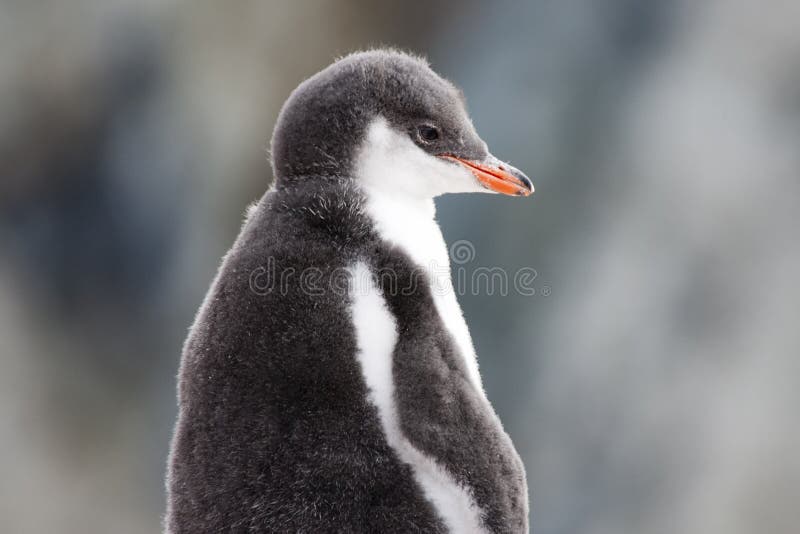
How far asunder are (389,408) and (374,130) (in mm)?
312

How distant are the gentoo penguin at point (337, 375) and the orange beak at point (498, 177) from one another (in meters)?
0.10

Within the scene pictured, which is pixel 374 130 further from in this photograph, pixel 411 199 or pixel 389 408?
pixel 389 408

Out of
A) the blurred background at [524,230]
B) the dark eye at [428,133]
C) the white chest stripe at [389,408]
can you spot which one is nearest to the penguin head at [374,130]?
the dark eye at [428,133]

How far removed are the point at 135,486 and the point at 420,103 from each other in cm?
214

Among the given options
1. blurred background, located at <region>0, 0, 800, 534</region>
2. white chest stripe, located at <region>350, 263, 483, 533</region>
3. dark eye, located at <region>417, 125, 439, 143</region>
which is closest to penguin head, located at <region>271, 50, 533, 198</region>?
dark eye, located at <region>417, 125, 439, 143</region>

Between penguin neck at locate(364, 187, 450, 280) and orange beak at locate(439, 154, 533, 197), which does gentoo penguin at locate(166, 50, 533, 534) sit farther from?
orange beak at locate(439, 154, 533, 197)

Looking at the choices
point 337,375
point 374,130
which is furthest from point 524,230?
point 337,375

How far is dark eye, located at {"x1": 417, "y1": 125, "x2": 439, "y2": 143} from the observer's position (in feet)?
3.50

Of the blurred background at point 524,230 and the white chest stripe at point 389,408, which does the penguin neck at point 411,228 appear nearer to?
the white chest stripe at point 389,408

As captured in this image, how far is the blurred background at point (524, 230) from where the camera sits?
2658mm

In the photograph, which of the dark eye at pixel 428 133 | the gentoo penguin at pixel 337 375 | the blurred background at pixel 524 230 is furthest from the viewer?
the blurred background at pixel 524 230

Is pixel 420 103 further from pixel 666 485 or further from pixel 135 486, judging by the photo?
pixel 135 486

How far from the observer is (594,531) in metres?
2.67

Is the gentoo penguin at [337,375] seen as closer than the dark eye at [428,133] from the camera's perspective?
Yes
